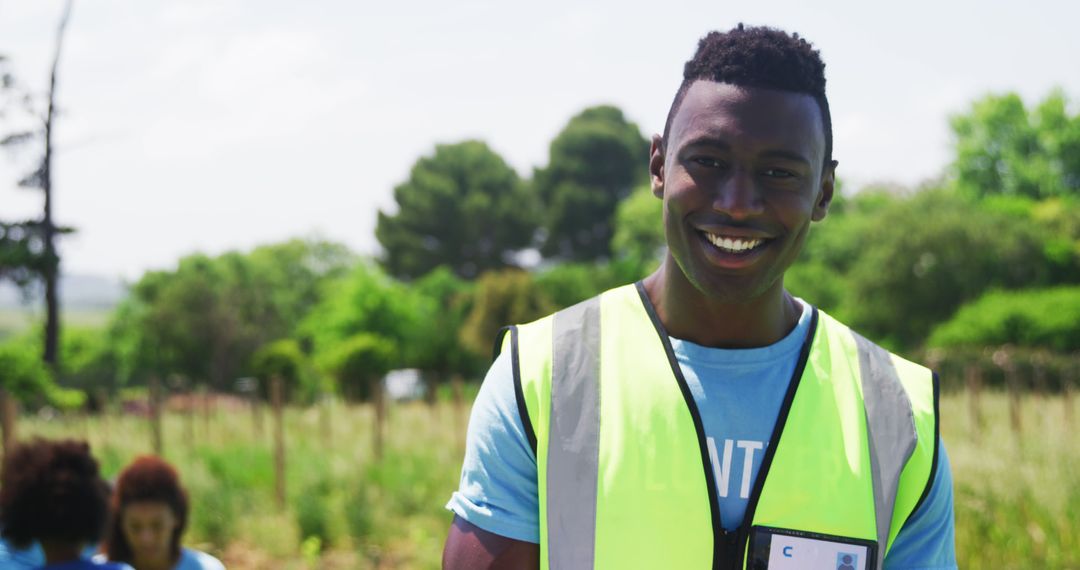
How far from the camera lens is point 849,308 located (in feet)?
116

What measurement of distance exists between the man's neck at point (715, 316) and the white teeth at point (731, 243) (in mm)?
104

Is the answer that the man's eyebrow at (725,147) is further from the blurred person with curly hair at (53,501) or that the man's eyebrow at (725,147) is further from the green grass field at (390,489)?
the green grass field at (390,489)

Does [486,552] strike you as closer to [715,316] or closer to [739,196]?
[715,316]

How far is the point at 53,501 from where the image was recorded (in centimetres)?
367

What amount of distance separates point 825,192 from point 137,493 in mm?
3308

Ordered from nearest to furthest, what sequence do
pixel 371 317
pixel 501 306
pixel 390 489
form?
pixel 390 489
pixel 501 306
pixel 371 317

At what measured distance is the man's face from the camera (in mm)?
1844

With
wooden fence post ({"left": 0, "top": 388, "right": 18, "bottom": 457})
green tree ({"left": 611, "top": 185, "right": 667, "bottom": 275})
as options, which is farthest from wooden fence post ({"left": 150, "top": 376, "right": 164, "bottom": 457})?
green tree ({"left": 611, "top": 185, "right": 667, "bottom": 275})

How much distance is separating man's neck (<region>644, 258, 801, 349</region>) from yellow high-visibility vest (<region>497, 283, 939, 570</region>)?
0.04 meters

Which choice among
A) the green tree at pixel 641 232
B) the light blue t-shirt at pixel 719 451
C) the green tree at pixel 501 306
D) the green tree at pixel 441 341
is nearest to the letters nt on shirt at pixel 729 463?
the light blue t-shirt at pixel 719 451

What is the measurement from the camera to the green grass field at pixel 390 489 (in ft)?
24.6

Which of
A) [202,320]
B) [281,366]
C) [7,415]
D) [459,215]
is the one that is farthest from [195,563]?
[459,215]

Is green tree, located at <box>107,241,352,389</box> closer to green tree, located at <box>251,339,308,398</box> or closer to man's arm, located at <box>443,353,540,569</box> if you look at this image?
green tree, located at <box>251,339,308,398</box>

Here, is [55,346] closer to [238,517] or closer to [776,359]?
[238,517]
